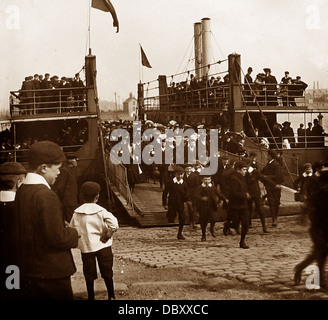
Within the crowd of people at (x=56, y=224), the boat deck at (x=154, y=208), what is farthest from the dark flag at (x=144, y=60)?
the boat deck at (x=154, y=208)

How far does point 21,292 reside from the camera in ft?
14.0

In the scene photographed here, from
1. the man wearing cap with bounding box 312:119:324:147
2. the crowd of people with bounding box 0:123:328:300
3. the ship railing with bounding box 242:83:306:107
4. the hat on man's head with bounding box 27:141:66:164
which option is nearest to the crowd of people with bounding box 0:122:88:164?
the crowd of people with bounding box 0:123:328:300

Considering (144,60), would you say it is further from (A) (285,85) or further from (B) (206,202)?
(A) (285,85)

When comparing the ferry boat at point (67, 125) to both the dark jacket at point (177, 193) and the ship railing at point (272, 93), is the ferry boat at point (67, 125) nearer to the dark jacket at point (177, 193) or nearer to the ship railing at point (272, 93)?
the dark jacket at point (177, 193)

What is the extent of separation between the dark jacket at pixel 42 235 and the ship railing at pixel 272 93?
1357cm

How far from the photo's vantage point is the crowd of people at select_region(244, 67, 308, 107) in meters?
16.8

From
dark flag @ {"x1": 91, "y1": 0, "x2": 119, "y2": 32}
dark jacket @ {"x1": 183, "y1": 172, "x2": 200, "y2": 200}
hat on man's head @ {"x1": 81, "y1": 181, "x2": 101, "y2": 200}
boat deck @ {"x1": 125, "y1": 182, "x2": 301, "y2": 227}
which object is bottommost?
boat deck @ {"x1": 125, "y1": 182, "x2": 301, "y2": 227}

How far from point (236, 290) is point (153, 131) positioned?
842 centimetres

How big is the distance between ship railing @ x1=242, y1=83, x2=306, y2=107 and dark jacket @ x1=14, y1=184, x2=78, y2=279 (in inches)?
534

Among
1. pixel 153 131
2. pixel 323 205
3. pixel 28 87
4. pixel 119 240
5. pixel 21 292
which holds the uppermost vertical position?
pixel 28 87

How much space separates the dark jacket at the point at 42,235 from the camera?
3773mm

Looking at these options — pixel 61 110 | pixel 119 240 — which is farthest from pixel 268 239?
pixel 61 110

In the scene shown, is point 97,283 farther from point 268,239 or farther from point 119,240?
point 268,239

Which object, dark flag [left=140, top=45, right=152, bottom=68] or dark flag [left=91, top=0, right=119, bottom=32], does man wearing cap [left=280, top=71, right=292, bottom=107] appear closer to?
dark flag [left=140, top=45, right=152, bottom=68]
